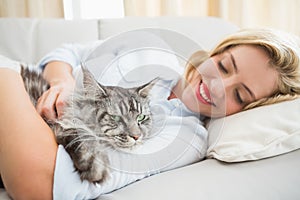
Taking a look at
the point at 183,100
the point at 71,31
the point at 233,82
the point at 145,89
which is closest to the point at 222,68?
the point at 233,82

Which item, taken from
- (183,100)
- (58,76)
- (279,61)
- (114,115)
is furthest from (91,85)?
(279,61)

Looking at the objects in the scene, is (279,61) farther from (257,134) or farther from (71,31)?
(71,31)

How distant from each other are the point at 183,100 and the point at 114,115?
0.92 ft

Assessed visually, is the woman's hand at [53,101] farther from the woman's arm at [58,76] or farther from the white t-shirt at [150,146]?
the white t-shirt at [150,146]

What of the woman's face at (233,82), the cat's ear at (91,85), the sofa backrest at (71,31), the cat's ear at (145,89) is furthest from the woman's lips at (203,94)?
the sofa backrest at (71,31)

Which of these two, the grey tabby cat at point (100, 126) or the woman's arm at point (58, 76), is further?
the woman's arm at point (58, 76)

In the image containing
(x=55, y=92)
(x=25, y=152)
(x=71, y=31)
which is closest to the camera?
(x=25, y=152)

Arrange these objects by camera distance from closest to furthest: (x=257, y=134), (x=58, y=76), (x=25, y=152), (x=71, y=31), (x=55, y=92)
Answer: (x=25, y=152) < (x=257, y=134) < (x=55, y=92) < (x=58, y=76) < (x=71, y=31)

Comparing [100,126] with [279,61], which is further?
[279,61]

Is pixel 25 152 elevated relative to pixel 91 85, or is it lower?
lower

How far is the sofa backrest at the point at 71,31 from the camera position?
1.40 metres

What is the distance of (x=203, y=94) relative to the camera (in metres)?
0.92

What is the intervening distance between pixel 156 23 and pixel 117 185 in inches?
35.8

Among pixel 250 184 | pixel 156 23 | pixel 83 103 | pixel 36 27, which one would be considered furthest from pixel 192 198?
pixel 36 27
